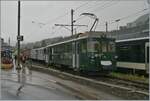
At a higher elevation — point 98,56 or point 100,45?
point 100,45

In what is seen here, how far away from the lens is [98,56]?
→ 22.8 metres

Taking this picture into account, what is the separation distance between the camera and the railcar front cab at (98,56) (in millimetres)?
22703

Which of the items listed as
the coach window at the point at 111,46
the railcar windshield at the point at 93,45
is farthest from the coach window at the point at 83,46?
the coach window at the point at 111,46

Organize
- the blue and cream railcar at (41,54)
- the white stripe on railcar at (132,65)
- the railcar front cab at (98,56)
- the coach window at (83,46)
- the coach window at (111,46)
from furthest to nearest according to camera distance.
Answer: the blue and cream railcar at (41,54) → the coach window at (111,46) → the white stripe on railcar at (132,65) → the coach window at (83,46) → the railcar front cab at (98,56)

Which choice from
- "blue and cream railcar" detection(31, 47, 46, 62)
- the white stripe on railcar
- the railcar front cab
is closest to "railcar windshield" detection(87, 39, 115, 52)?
the railcar front cab

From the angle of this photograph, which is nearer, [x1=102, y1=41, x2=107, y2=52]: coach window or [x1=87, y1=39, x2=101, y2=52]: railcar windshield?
[x1=87, y1=39, x2=101, y2=52]: railcar windshield

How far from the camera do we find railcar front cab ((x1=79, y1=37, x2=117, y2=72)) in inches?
894

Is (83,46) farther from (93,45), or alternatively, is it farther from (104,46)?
(104,46)

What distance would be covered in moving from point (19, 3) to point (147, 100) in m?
21.9

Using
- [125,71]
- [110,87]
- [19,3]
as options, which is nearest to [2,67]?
[19,3]

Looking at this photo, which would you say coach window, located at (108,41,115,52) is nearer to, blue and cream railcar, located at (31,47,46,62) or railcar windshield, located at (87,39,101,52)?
railcar windshield, located at (87,39,101,52)

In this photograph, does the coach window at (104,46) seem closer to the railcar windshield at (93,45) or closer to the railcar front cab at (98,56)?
the railcar front cab at (98,56)

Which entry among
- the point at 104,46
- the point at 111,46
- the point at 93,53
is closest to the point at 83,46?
the point at 93,53

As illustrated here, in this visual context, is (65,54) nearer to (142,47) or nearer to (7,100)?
(142,47)
